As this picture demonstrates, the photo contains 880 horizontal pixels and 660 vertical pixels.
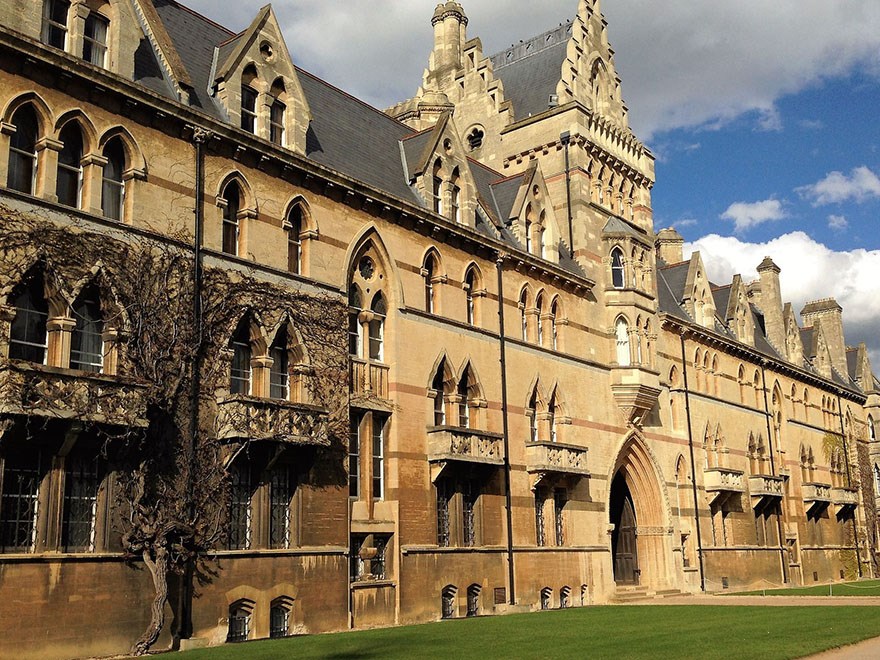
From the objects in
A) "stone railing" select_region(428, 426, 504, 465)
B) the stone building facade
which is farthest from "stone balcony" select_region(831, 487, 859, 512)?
"stone railing" select_region(428, 426, 504, 465)

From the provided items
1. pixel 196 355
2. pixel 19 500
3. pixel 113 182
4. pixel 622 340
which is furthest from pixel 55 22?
pixel 622 340

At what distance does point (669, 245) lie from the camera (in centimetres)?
5884

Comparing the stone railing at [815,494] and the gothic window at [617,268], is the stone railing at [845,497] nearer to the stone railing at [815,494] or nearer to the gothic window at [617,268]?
the stone railing at [815,494]

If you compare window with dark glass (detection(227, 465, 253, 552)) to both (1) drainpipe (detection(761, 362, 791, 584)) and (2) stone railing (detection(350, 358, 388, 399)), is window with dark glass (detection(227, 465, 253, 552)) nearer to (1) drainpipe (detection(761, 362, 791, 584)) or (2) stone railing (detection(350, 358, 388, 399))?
(2) stone railing (detection(350, 358, 388, 399))

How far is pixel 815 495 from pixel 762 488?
27.4 ft

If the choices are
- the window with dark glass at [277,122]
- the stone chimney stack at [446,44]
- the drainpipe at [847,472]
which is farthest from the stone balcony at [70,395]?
the drainpipe at [847,472]

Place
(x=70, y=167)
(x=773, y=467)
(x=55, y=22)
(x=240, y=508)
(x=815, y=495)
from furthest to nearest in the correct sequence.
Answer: (x=815, y=495) < (x=773, y=467) < (x=240, y=508) < (x=55, y=22) < (x=70, y=167)

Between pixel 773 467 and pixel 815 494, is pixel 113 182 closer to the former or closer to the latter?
pixel 773 467

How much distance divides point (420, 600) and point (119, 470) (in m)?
10.6

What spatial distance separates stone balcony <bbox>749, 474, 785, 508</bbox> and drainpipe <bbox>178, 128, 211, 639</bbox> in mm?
34696

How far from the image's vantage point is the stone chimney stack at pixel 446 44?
44656 mm

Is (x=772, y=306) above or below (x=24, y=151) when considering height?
above

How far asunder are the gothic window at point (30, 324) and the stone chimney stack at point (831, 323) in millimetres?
60924

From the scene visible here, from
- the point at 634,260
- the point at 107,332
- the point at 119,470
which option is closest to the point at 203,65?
the point at 107,332
